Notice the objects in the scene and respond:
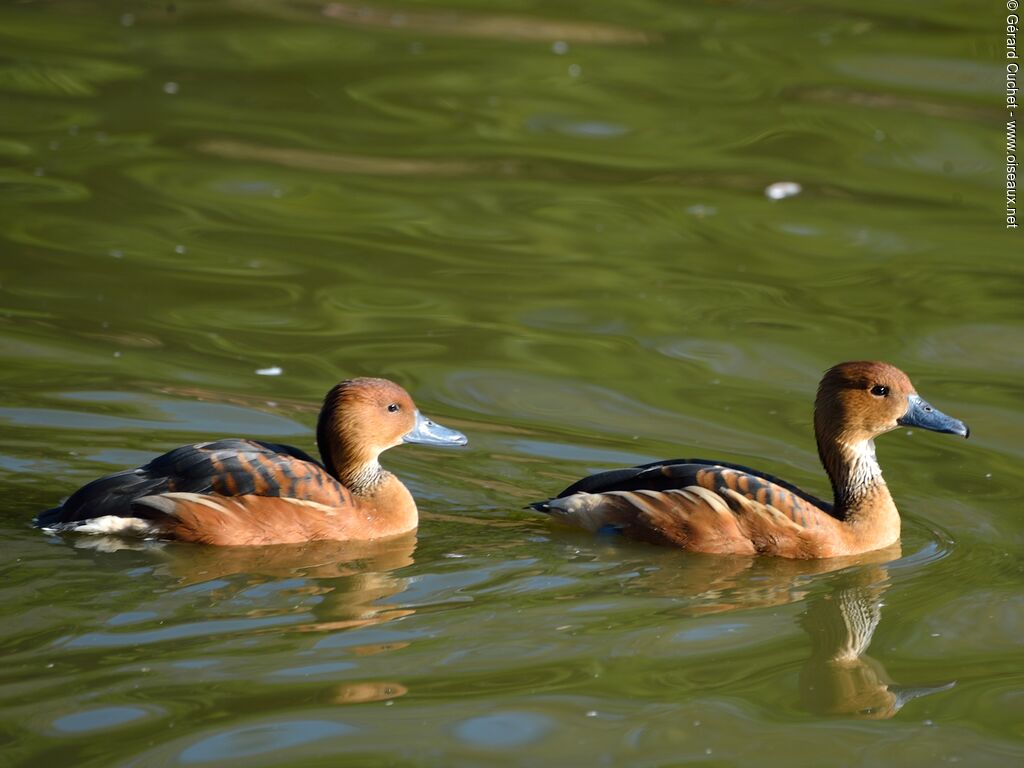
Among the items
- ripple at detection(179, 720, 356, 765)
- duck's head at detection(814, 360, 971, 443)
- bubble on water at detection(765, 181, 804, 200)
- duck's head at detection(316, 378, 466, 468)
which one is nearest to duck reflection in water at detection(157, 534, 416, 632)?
duck's head at detection(316, 378, 466, 468)

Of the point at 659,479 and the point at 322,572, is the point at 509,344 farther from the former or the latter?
the point at 322,572

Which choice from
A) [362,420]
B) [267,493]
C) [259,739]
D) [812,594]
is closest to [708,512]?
[812,594]

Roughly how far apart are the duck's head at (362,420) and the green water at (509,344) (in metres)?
0.54

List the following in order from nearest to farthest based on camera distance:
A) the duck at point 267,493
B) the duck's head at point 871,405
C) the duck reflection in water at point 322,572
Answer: the duck reflection in water at point 322,572 → the duck at point 267,493 → the duck's head at point 871,405

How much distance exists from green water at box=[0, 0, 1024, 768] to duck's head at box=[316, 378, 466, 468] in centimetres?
54

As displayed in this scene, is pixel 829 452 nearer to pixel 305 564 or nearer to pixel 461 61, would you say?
pixel 305 564

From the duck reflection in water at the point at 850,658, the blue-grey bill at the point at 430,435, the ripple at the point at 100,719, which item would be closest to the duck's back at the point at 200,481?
the blue-grey bill at the point at 430,435

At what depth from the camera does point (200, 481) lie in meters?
8.43

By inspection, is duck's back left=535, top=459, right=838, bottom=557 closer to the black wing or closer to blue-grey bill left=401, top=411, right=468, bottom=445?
the black wing

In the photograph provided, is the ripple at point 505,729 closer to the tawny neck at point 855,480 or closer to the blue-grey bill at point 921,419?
the tawny neck at point 855,480

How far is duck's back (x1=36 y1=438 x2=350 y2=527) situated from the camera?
8.33m

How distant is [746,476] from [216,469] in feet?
9.05

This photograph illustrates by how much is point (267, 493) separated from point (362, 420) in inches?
27.7

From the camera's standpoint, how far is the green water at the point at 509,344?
6.75 meters
